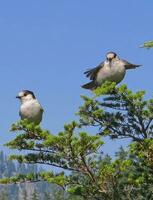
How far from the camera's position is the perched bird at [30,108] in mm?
15969

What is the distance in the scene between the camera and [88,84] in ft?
57.8

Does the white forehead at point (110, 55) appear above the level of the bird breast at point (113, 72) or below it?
above

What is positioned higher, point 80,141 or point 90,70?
point 90,70

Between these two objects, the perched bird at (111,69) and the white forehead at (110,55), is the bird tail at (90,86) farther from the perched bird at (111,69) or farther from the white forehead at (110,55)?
the white forehead at (110,55)

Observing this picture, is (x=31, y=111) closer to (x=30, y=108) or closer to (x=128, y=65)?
(x=30, y=108)

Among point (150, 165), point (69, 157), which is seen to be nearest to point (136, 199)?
point (150, 165)

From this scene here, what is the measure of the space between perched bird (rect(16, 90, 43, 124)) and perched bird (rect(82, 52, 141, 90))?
1856 mm

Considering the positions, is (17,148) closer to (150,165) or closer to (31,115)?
(31,115)

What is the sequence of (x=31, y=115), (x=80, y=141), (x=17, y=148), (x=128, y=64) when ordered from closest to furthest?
(x=80, y=141)
(x=17, y=148)
(x=31, y=115)
(x=128, y=64)

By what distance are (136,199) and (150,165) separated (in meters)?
1.42

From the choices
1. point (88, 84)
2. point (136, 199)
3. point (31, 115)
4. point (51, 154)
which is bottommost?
point (136, 199)

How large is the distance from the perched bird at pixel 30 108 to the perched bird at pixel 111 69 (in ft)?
6.09

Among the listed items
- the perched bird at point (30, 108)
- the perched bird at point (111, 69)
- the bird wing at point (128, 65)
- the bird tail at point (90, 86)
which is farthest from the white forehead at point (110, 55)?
the perched bird at point (30, 108)

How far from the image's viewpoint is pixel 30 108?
52.6 feet
